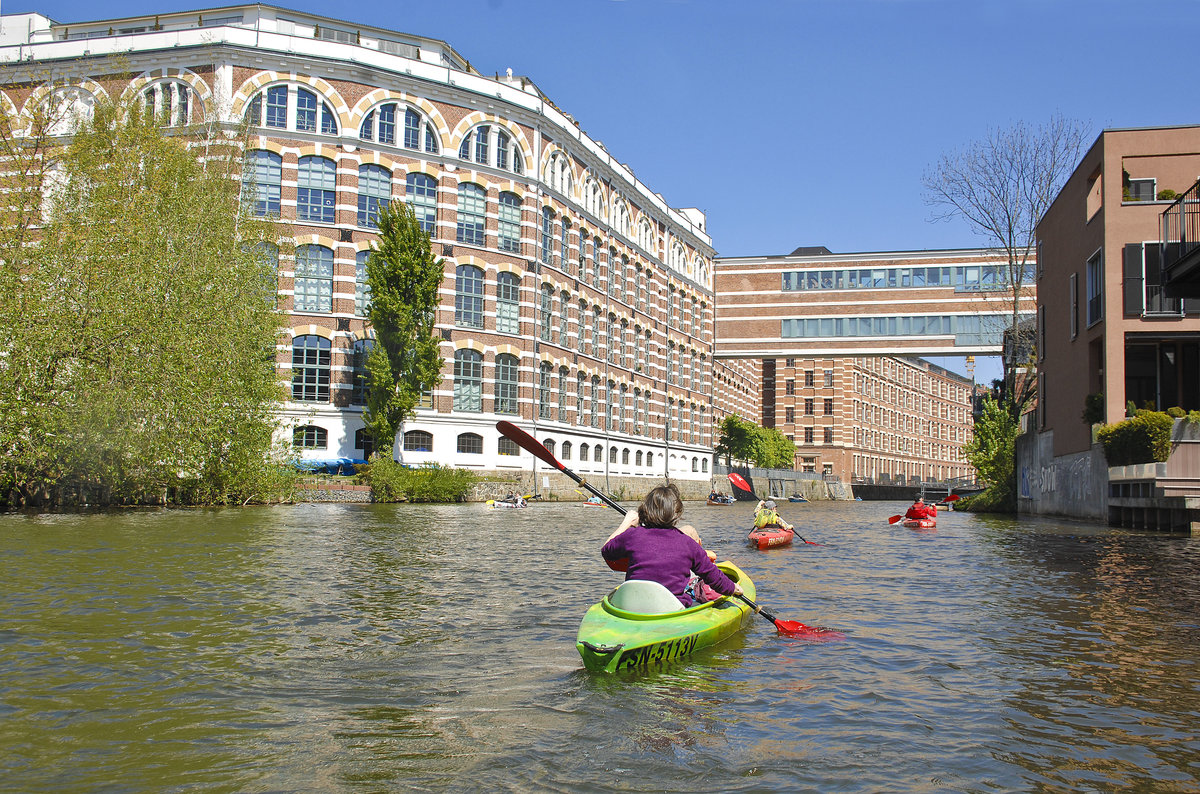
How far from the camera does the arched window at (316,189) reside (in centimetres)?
4394

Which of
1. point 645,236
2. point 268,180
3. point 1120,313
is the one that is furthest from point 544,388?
point 1120,313

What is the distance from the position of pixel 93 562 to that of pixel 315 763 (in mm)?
10614

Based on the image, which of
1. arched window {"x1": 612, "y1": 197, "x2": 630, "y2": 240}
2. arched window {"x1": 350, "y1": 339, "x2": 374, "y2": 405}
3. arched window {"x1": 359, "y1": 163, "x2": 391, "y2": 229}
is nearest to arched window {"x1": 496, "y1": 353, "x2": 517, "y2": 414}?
arched window {"x1": 350, "y1": 339, "x2": 374, "y2": 405}

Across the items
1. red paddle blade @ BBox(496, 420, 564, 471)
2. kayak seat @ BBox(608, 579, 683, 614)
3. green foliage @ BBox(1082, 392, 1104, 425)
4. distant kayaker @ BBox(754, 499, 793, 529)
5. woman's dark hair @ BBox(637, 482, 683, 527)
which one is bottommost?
distant kayaker @ BBox(754, 499, 793, 529)

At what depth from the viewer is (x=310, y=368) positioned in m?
43.1

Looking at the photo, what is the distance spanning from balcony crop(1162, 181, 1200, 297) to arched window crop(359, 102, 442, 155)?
32026 mm

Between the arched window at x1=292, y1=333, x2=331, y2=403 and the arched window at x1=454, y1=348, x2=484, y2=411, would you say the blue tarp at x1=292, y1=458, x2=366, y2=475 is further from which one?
the arched window at x1=454, y1=348, x2=484, y2=411

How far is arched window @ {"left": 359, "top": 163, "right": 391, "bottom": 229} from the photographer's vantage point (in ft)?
147

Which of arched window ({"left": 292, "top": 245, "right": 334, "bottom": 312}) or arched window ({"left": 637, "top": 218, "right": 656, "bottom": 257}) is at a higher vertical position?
arched window ({"left": 637, "top": 218, "right": 656, "bottom": 257})

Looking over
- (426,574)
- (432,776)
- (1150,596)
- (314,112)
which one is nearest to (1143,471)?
(1150,596)

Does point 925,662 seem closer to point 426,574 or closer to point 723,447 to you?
point 426,574

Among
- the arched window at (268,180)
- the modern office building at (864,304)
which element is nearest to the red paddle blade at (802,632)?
the arched window at (268,180)

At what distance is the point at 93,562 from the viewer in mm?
13961

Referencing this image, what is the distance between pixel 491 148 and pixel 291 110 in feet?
32.1
